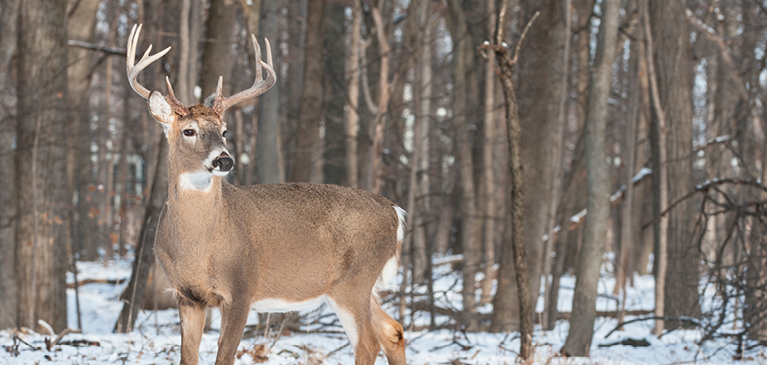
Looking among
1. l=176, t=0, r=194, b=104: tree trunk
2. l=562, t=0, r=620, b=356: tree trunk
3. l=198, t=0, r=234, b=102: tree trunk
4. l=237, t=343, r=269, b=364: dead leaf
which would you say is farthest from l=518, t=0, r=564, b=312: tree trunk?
l=237, t=343, r=269, b=364: dead leaf

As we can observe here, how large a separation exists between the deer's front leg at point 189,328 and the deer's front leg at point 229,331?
181mm

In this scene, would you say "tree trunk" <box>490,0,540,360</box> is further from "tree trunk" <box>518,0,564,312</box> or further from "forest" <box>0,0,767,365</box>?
"tree trunk" <box>518,0,564,312</box>

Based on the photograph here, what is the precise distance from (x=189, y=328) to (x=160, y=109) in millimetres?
1346

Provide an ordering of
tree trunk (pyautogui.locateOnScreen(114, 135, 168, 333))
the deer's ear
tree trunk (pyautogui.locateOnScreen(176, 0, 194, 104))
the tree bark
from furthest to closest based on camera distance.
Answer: the tree bark → tree trunk (pyautogui.locateOnScreen(176, 0, 194, 104)) → tree trunk (pyautogui.locateOnScreen(114, 135, 168, 333)) → the deer's ear

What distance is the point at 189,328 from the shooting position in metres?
4.45

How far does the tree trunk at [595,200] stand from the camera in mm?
7117

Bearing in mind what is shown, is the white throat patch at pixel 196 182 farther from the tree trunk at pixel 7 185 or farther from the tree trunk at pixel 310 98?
the tree trunk at pixel 310 98

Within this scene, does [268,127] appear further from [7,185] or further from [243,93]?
[243,93]

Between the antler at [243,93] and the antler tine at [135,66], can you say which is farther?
the antler at [243,93]

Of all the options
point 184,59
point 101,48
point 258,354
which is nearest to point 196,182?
point 258,354

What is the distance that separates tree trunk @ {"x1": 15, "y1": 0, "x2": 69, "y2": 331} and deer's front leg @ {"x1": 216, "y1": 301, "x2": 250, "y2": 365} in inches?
210

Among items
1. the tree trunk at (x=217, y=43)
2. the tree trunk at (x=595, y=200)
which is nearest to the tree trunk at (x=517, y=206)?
the tree trunk at (x=595, y=200)

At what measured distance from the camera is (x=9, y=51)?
958 centimetres

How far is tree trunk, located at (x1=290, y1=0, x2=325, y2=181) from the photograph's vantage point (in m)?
10.6
